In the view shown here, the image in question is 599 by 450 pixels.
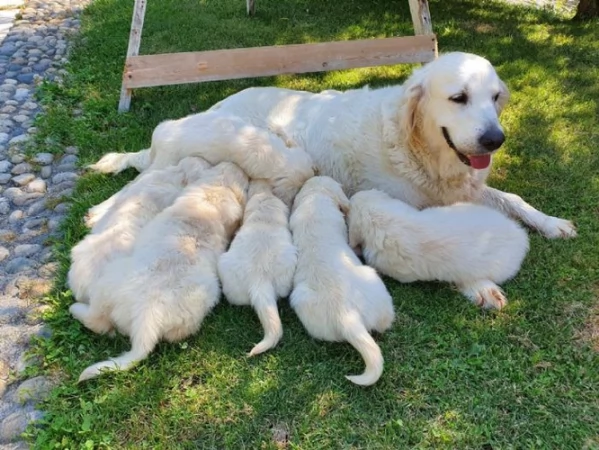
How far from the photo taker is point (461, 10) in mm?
8125

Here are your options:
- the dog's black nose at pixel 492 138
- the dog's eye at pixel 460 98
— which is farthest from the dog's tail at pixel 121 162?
the dog's black nose at pixel 492 138

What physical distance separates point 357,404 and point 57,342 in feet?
5.76

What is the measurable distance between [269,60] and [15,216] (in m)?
2.75

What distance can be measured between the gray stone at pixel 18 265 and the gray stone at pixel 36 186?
93cm

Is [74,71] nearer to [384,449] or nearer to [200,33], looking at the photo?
[200,33]

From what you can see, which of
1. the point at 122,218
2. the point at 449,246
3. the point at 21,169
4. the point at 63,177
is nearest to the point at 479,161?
the point at 449,246

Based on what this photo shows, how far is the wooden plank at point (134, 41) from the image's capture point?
544cm

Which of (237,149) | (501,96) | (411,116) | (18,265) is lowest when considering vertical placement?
(18,265)

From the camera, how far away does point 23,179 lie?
4609mm

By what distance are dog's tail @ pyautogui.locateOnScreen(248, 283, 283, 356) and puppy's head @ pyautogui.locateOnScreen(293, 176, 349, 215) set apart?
2.87 feet

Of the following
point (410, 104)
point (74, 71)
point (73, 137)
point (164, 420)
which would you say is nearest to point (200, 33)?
point (74, 71)

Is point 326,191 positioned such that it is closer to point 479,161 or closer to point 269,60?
point 479,161

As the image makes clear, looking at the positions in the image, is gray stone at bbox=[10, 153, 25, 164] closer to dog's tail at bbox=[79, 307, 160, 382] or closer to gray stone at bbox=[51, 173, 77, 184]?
gray stone at bbox=[51, 173, 77, 184]

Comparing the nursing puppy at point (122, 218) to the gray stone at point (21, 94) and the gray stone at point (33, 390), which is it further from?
the gray stone at point (21, 94)
